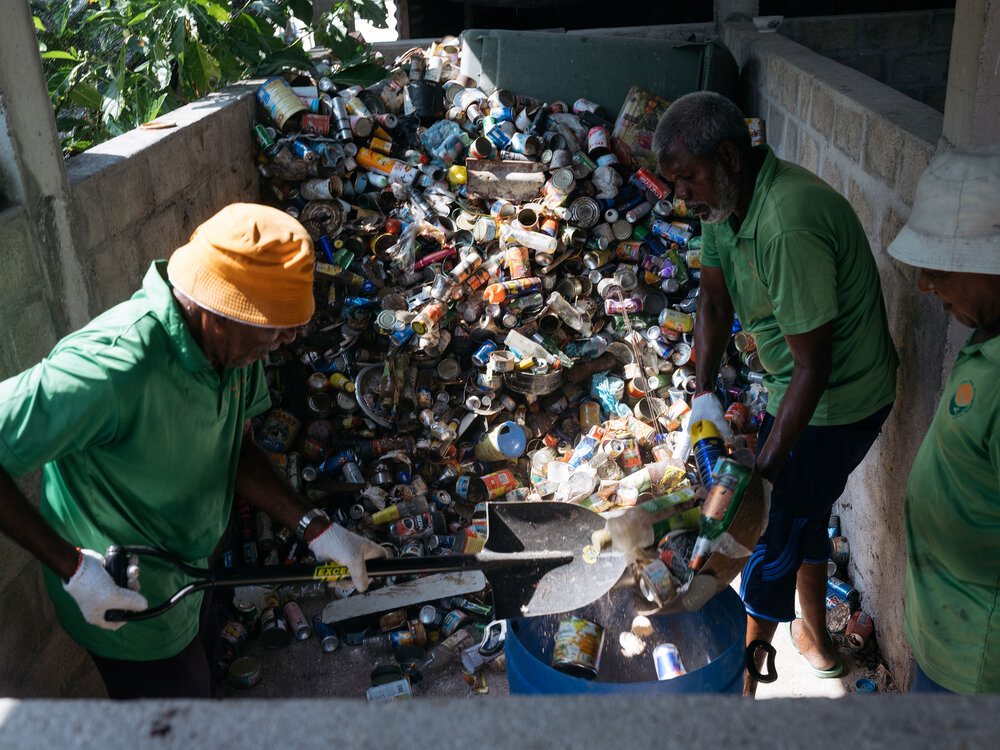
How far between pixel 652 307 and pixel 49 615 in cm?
319

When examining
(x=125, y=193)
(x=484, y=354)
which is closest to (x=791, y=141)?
(x=484, y=354)

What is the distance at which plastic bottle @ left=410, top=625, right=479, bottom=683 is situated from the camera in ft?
11.0

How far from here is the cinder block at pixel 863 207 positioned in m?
2.97

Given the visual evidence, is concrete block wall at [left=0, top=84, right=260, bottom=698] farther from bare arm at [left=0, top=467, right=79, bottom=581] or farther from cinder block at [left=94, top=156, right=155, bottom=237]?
bare arm at [left=0, top=467, right=79, bottom=581]

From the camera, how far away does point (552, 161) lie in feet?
15.6

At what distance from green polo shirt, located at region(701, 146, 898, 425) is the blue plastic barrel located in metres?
0.69

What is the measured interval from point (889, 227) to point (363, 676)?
8.36 ft

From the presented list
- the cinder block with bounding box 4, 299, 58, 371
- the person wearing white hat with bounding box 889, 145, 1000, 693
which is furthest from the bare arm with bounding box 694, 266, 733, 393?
the cinder block with bounding box 4, 299, 58, 371

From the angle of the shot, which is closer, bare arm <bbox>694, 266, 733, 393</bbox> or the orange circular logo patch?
the orange circular logo patch

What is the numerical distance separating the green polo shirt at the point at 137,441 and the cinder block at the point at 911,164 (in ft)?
6.49

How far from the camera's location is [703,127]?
244 centimetres

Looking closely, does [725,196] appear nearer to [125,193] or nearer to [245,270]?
[245,270]

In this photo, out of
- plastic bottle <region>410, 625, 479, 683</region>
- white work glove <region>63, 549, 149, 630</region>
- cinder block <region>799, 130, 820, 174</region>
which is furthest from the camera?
cinder block <region>799, 130, 820, 174</region>

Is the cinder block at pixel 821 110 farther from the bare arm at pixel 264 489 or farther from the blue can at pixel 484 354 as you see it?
the bare arm at pixel 264 489
